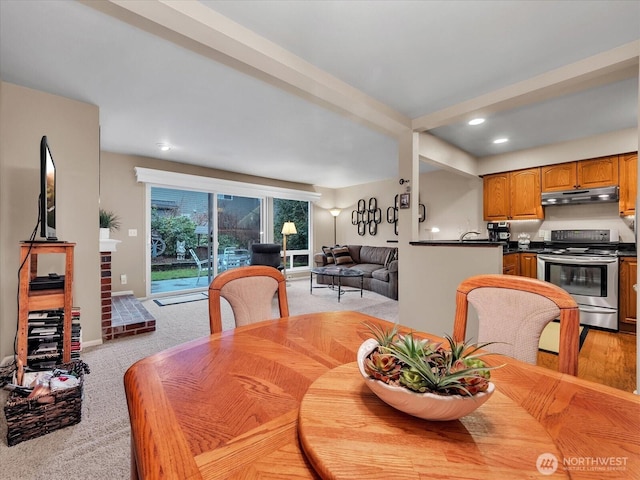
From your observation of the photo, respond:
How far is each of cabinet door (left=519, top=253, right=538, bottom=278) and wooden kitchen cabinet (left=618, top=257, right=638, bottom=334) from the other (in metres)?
0.84

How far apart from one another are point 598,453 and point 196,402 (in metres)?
0.86

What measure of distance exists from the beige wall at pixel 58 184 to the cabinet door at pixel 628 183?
19.7 ft

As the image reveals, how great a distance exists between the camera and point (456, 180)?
546 cm

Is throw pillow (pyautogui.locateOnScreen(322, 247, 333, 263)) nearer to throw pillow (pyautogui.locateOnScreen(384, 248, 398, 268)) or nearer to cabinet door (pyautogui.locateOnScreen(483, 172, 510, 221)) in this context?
throw pillow (pyautogui.locateOnScreen(384, 248, 398, 268))

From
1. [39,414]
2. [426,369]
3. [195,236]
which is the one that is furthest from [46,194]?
[195,236]

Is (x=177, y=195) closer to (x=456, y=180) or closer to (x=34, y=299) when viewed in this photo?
(x=34, y=299)

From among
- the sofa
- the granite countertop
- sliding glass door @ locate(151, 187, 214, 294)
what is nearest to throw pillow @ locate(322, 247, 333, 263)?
the sofa

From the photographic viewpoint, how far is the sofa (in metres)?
5.23

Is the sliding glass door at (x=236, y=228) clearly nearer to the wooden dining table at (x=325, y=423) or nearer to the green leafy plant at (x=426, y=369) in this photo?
the wooden dining table at (x=325, y=423)

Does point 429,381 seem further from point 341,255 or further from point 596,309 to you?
point 341,255

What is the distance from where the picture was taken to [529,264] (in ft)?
13.5

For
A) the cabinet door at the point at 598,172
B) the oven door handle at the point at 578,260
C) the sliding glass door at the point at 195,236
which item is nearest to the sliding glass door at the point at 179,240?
the sliding glass door at the point at 195,236

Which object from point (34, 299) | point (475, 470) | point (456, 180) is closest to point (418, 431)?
point (475, 470)

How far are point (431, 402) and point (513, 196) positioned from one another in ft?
16.4
